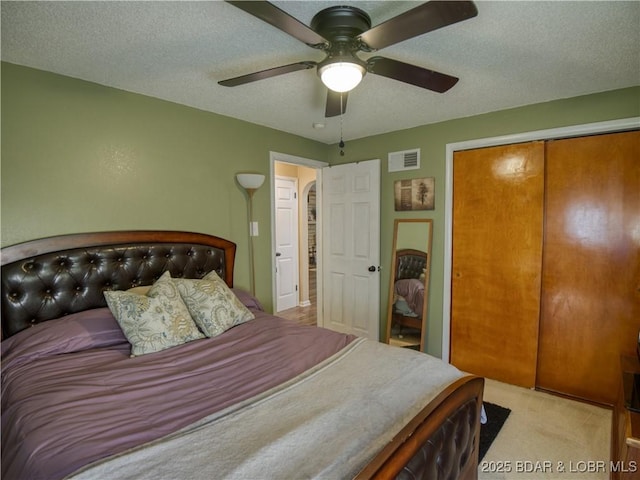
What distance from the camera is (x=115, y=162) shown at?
239cm

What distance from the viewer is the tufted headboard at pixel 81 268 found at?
196 centimetres

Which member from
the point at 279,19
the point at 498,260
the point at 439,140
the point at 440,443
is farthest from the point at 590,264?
the point at 279,19

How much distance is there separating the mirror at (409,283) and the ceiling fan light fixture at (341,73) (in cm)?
210

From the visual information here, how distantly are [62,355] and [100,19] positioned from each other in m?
1.67

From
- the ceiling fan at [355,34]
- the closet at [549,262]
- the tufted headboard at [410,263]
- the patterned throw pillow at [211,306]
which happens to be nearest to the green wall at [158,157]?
the tufted headboard at [410,263]

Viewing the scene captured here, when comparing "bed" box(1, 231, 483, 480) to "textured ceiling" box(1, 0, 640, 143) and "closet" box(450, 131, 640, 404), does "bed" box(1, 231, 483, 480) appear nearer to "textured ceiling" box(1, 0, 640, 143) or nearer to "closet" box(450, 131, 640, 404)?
"textured ceiling" box(1, 0, 640, 143)

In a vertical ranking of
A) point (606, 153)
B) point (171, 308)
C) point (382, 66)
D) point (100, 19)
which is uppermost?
point (100, 19)

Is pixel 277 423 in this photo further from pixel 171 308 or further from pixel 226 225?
pixel 226 225

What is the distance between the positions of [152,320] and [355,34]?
70.6 inches

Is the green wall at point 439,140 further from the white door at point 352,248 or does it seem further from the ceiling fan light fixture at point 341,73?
the ceiling fan light fixture at point 341,73

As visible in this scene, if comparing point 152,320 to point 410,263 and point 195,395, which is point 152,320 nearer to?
point 195,395

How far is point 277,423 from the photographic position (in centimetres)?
119

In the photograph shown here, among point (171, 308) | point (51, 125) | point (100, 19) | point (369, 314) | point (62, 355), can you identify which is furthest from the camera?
point (369, 314)

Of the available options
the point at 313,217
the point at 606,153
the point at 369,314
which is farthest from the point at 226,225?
the point at 313,217
